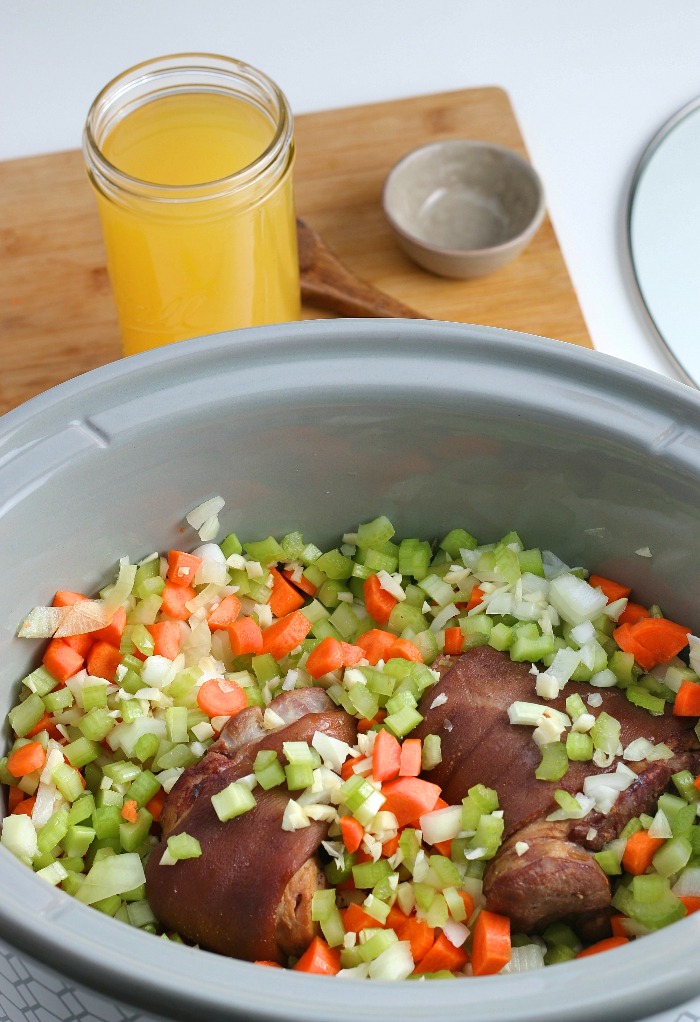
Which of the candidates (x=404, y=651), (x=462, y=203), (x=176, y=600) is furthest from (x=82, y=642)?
(x=462, y=203)

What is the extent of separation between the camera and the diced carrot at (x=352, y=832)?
144 cm

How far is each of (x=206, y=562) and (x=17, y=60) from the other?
186cm

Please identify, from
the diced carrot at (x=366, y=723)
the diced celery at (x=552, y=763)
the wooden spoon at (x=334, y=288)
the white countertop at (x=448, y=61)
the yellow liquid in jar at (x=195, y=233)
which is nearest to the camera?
the diced celery at (x=552, y=763)

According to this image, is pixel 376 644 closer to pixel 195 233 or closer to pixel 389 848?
pixel 389 848

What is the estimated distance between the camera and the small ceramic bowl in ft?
7.68

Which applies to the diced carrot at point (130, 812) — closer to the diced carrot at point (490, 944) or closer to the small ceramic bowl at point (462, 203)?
the diced carrot at point (490, 944)

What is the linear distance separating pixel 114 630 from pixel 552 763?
0.67 metres

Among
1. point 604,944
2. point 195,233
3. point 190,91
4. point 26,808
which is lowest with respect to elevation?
point 604,944

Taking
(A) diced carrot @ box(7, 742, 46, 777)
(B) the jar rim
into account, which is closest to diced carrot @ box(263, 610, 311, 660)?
(A) diced carrot @ box(7, 742, 46, 777)

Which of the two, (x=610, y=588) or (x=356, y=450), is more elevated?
(x=356, y=450)

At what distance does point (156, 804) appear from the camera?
62.4 inches

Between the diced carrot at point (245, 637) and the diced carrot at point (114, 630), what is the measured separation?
0.53 ft

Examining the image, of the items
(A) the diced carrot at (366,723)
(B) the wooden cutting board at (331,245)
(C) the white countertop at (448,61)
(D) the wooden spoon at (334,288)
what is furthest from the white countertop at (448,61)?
(A) the diced carrot at (366,723)

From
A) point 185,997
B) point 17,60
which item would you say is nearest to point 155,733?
point 185,997
